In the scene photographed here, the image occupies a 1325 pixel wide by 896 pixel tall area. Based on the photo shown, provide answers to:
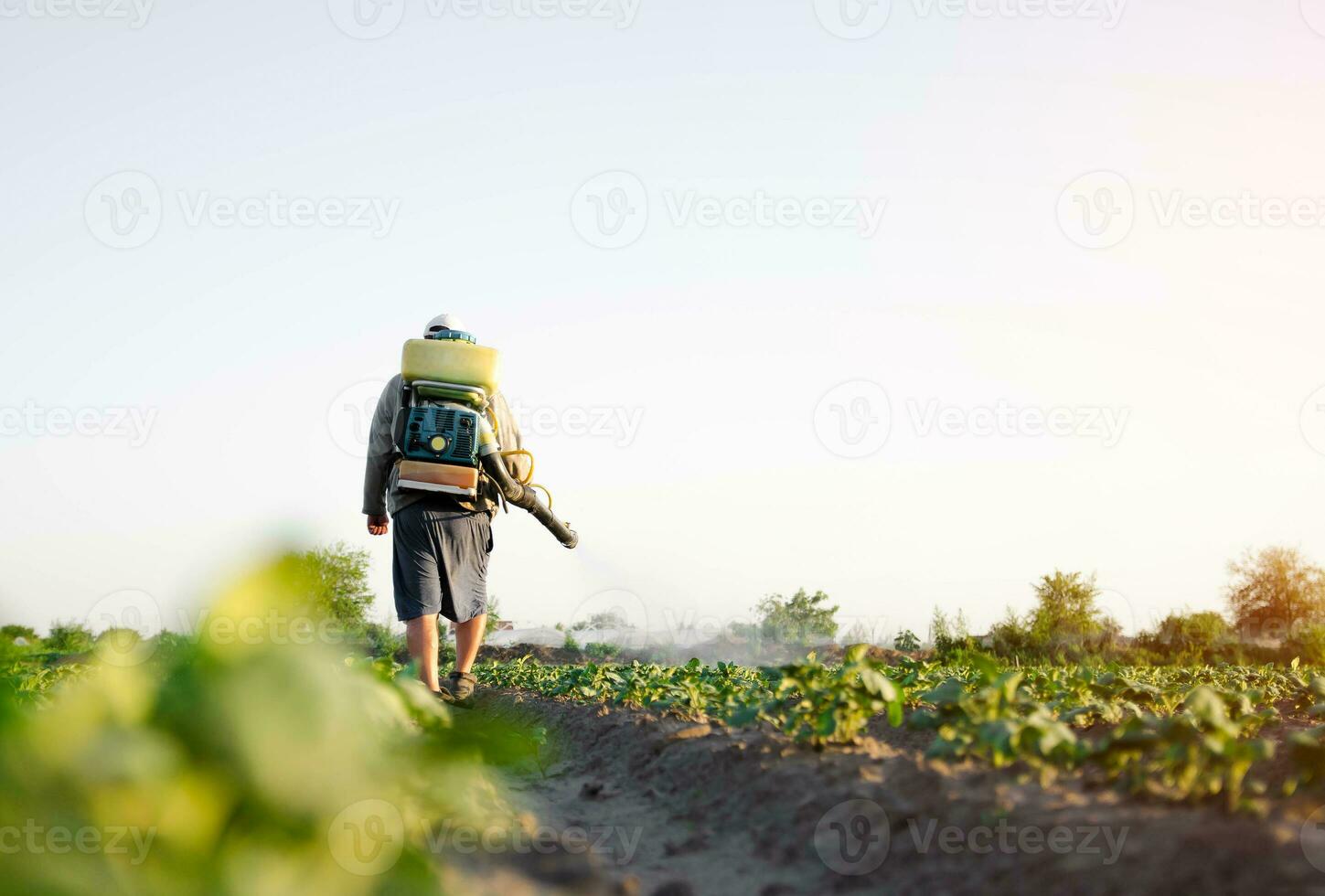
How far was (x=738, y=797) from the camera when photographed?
4.31 m

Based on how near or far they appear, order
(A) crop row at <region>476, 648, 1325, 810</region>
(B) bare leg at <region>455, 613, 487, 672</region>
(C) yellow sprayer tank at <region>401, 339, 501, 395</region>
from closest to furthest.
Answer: (A) crop row at <region>476, 648, 1325, 810</region>
(C) yellow sprayer tank at <region>401, 339, 501, 395</region>
(B) bare leg at <region>455, 613, 487, 672</region>

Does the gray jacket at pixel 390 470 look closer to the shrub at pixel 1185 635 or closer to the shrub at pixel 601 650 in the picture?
the shrub at pixel 601 650

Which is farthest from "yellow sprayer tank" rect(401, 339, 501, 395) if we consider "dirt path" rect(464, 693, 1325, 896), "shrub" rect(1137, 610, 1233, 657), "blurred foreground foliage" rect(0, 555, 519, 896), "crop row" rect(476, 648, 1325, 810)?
"shrub" rect(1137, 610, 1233, 657)

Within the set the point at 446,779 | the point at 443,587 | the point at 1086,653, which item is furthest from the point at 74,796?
the point at 1086,653

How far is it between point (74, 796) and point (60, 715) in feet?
0.49

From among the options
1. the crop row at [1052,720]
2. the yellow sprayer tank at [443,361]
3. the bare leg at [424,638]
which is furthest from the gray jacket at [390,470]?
the crop row at [1052,720]

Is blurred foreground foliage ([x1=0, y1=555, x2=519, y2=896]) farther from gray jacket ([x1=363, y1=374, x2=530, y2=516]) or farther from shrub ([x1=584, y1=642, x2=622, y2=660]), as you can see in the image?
shrub ([x1=584, y1=642, x2=622, y2=660])

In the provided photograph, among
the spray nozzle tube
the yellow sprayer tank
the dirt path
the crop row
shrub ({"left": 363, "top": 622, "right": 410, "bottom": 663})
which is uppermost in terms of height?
the yellow sprayer tank

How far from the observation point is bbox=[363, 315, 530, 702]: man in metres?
7.36

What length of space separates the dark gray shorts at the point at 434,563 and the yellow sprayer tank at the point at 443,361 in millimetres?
967

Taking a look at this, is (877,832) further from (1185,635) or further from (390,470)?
(1185,635)

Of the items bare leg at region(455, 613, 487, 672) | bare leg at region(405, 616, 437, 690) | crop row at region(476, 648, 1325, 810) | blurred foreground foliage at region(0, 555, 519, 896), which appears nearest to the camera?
blurred foreground foliage at region(0, 555, 519, 896)

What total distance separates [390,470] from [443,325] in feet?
3.93

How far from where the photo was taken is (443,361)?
7.49m
